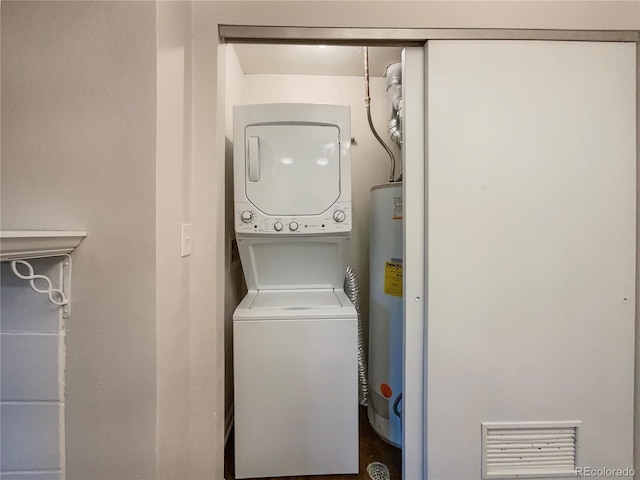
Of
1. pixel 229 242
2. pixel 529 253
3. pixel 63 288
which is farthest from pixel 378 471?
pixel 63 288

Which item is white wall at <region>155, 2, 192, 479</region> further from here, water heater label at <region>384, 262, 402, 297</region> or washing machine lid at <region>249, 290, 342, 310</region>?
water heater label at <region>384, 262, 402, 297</region>

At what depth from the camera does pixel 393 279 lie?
1.35m

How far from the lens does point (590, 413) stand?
1045 millimetres

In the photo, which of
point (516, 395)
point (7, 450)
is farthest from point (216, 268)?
point (516, 395)

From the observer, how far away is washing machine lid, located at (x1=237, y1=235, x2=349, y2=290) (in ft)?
4.42

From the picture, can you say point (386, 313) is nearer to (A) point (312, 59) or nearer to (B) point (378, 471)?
(B) point (378, 471)

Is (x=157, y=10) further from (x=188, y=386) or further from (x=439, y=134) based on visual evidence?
(x=188, y=386)

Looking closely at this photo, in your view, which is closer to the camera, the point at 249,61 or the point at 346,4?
the point at 346,4

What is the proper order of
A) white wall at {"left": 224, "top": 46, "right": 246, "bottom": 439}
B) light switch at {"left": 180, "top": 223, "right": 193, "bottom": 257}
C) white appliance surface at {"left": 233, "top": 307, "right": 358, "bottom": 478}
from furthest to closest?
1. white wall at {"left": 224, "top": 46, "right": 246, "bottom": 439}
2. white appliance surface at {"left": 233, "top": 307, "right": 358, "bottom": 478}
3. light switch at {"left": 180, "top": 223, "right": 193, "bottom": 257}

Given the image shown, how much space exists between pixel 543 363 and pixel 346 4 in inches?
65.7

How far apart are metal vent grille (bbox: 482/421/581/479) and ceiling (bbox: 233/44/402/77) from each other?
202cm

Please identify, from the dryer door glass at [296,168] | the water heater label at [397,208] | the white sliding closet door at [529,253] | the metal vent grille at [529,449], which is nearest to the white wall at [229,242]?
the dryer door glass at [296,168]

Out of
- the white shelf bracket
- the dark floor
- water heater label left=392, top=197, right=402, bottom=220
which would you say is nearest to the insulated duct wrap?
the dark floor

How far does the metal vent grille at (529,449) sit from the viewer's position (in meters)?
1.04
